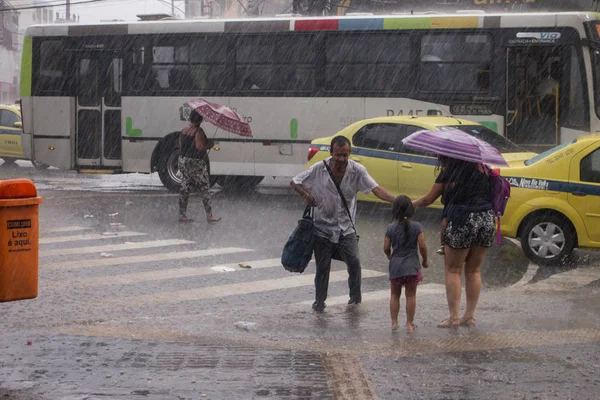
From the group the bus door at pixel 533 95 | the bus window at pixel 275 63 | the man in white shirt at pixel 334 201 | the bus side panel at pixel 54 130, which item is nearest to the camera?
the man in white shirt at pixel 334 201

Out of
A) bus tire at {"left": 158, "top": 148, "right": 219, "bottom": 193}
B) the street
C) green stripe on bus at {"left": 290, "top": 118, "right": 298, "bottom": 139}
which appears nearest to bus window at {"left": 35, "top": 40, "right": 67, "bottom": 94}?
bus tire at {"left": 158, "top": 148, "right": 219, "bottom": 193}

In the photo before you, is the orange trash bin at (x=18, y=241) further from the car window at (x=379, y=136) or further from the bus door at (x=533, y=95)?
the bus door at (x=533, y=95)

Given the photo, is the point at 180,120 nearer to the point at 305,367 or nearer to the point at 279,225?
the point at 279,225

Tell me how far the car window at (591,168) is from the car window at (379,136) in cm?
434

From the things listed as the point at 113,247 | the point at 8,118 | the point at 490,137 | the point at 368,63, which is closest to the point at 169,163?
the point at 368,63

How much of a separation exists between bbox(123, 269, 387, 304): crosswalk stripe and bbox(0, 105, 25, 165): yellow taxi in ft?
59.2

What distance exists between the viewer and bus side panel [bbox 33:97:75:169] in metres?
21.4

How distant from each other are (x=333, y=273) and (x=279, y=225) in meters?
4.08

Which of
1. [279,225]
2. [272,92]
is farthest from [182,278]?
[272,92]

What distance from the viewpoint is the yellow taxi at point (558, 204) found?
1187 cm

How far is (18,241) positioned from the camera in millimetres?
7277

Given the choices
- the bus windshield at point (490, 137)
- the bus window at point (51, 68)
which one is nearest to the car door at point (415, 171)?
the bus windshield at point (490, 137)

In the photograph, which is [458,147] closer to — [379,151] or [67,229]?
[379,151]

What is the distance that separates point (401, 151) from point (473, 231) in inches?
287
